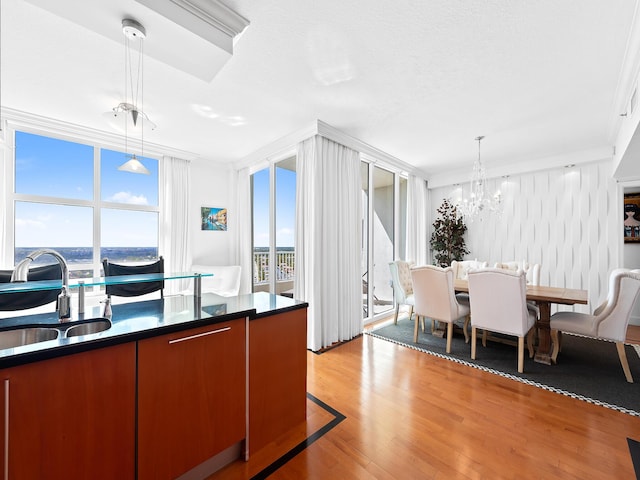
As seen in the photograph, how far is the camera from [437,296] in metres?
3.12

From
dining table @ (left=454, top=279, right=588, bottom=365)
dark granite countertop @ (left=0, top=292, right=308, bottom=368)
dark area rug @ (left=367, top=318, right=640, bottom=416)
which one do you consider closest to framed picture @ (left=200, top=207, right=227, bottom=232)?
dark granite countertop @ (left=0, top=292, right=308, bottom=368)

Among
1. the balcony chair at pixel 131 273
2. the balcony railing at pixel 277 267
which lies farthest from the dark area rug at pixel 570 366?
the balcony chair at pixel 131 273

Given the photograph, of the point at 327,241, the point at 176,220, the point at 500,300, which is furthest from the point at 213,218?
the point at 500,300

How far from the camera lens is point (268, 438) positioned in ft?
5.57

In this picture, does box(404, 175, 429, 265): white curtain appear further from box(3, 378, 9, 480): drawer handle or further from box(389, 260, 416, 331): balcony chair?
box(3, 378, 9, 480): drawer handle

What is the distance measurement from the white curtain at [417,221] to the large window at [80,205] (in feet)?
14.0

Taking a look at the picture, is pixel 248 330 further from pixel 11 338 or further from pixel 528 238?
pixel 528 238

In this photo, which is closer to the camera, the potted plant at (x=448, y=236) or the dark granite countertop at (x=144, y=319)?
the dark granite countertop at (x=144, y=319)

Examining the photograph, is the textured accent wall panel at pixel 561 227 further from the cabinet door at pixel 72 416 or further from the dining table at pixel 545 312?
the cabinet door at pixel 72 416

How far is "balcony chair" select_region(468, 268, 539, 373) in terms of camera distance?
2.58m

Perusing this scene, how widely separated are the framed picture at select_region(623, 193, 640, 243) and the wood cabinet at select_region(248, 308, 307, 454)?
5.05 metres

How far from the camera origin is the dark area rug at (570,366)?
2.22 meters

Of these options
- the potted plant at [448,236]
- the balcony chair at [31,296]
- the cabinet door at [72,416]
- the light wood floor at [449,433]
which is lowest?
the light wood floor at [449,433]

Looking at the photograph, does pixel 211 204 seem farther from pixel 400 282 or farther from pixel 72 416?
pixel 72 416
